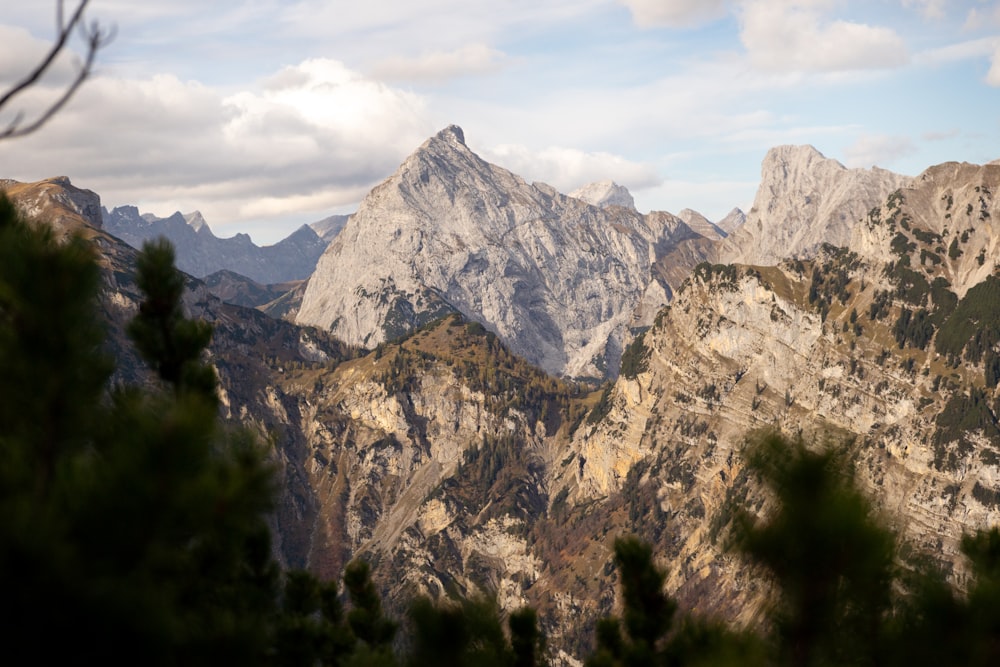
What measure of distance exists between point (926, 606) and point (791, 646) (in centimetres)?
453

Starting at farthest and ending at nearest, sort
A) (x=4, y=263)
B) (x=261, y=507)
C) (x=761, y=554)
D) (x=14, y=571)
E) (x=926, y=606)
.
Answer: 1. (x=926, y=606)
2. (x=761, y=554)
3. (x=261, y=507)
4. (x=4, y=263)
5. (x=14, y=571)

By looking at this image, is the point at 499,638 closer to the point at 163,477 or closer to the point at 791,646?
the point at 791,646

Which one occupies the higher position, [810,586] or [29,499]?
[29,499]

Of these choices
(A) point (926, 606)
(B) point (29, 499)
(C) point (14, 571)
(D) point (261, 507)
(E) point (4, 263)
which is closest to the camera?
(C) point (14, 571)

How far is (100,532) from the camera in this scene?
8.34 meters

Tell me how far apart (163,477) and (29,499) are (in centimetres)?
135

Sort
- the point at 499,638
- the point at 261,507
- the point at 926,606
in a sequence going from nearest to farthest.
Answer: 1. the point at 261,507
2. the point at 926,606
3. the point at 499,638

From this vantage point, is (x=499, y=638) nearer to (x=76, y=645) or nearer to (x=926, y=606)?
(x=926, y=606)

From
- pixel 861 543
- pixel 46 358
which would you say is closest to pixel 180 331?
pixel 46 358

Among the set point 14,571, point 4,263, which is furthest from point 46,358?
point 14,571

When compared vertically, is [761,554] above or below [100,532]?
below

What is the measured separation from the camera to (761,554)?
12.4 metres

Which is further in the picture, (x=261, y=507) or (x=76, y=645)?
(x=261, y=507)

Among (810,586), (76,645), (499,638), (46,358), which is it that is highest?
(46,358)
